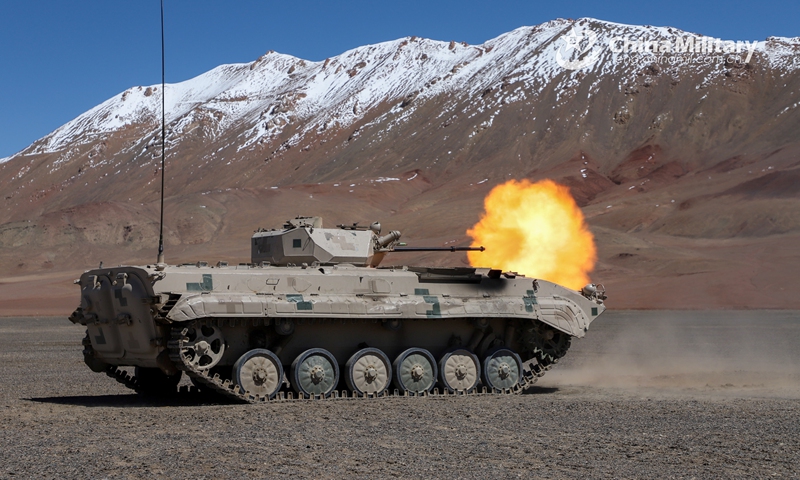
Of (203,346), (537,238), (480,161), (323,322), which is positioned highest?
(480,161)

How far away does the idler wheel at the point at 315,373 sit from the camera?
18953mm

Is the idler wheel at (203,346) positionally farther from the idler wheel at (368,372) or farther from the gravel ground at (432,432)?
the idler wheel at (368,372)

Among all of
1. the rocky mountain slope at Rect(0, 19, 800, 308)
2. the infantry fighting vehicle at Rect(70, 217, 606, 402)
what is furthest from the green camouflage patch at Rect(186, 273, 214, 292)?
the rocky mountain slope at Rect(0, 19, 800, 308)

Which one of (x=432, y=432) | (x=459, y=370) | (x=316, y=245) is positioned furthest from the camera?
(x=316, y=245)

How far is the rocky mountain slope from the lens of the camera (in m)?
90.2

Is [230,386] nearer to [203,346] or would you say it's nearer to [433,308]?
[203,346]

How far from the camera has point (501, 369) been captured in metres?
21.0

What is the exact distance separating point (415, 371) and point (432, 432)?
5079mm

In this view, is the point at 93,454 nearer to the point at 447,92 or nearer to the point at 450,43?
the point at 447,92

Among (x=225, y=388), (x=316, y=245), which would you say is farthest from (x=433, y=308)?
(x=225, y=388)

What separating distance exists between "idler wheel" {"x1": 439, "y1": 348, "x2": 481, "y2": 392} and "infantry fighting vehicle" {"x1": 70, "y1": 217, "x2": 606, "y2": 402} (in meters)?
0.03

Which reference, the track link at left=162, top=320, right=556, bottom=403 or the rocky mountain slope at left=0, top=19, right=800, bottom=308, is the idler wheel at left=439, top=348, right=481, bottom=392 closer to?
the track link at left=162, top=320, right=556, bottom=403

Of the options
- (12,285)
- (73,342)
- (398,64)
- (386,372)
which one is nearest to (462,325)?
(386,372)

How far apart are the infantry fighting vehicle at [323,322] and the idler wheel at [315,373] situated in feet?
0.06
